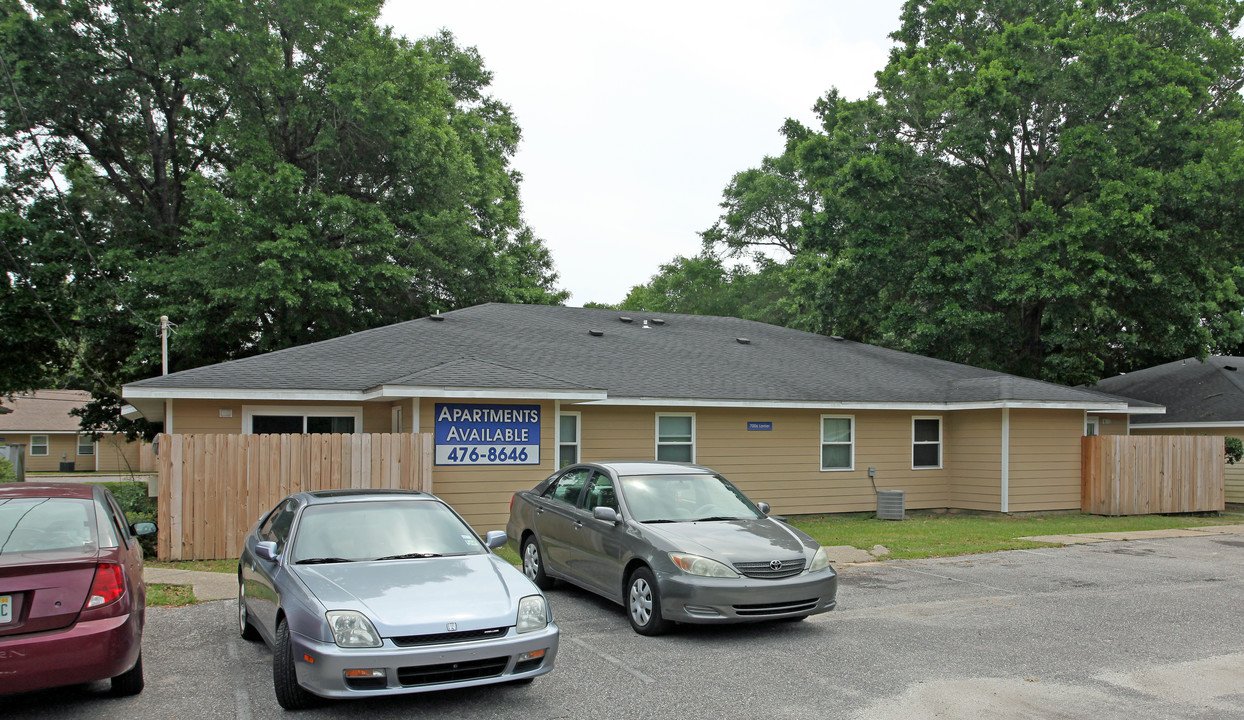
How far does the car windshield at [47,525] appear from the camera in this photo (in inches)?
218

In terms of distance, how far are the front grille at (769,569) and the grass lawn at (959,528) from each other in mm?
5453

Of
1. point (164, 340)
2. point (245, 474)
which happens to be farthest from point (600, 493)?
point (164, 340)

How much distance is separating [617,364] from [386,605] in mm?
12794

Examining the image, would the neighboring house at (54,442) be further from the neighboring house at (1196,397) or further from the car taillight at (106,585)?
the neighboring house at (1196,397)

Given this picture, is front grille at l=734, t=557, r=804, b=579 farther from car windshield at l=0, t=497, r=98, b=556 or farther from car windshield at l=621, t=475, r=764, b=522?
car windshield at l=0, t=497, r=98, b=556

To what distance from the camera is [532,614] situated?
18.9 feet

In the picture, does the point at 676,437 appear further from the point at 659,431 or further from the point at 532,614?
the point at 532,614

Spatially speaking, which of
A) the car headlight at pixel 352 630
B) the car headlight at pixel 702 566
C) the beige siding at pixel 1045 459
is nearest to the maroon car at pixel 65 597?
the car headlight at pixel 352 630

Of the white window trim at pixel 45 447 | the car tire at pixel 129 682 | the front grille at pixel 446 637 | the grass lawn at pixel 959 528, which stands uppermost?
the front grille at pixel 446 637

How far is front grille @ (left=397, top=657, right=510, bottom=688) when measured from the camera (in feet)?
17.2

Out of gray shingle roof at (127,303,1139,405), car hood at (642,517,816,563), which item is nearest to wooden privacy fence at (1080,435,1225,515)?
gray shingle roof at (127,303,1139,405)

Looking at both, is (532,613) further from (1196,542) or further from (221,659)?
(1196,542)

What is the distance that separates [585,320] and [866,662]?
51.8 feet

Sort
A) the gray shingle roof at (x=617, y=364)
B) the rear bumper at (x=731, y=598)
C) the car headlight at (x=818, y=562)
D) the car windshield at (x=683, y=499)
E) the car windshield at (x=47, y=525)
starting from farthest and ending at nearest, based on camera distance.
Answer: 1. the gray shingle roof at (x=617, y=364)
2. the car windshield at (x=683, y=499)
3. the car headlight at (x=818, y=562)
4. the rear bumper at (x=731, y=598)
5. the car windshield at (x=47, y=525)
